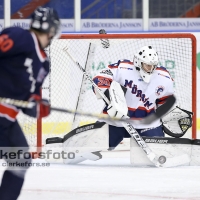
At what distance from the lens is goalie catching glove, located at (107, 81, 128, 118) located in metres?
5.16

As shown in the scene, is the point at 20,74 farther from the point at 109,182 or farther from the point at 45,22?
the point at 109,182

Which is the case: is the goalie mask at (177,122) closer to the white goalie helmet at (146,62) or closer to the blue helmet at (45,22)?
the white goalie helmet at (146,62)

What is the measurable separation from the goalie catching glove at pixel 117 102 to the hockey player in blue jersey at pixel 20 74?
5.89 feet

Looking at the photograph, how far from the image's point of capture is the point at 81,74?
6020 mm

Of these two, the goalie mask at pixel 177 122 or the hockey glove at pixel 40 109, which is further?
the goalie mask at pixel 177 122

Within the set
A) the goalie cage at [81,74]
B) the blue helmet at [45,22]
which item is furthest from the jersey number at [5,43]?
the goalie cage at [81,74]

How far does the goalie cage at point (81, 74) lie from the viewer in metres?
5.85

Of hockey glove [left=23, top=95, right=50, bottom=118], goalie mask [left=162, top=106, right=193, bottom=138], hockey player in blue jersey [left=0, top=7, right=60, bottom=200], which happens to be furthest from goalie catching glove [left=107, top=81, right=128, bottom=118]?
hockey glove [left=23, top=95, right=50, bottom=118]

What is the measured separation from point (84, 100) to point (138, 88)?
854 mm

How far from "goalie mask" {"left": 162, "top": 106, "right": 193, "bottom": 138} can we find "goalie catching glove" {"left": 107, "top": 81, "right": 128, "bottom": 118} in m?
0.52

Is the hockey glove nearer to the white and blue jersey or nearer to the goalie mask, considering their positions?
the white and blue jersey

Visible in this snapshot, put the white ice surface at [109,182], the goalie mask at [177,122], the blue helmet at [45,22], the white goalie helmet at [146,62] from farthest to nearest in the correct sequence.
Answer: the goalie mask at [177,122] < the white goalie helmet at [146,62] < the white ice surface at [109,182] < the blue helmet at [45,22]

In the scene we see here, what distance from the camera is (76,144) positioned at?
546 centimetres

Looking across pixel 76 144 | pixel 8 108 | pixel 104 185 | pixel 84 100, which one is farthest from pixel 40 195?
pixel 84 100
